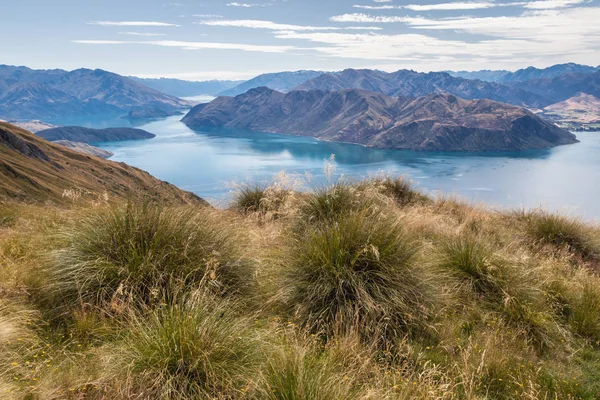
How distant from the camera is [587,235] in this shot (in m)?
9.20

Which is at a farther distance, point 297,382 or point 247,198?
point 247,198

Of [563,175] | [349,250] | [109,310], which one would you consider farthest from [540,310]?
[563,175]

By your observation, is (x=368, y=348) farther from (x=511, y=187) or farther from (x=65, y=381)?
(x=511, y=187)

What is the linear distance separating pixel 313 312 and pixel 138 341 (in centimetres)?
215

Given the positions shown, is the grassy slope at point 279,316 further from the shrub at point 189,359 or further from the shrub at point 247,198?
the shrub at point 247,198

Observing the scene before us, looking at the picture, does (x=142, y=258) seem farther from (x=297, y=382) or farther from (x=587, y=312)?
(x=587, y=312)

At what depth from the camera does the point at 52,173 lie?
6681cm

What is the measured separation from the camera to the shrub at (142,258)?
467 centimetres

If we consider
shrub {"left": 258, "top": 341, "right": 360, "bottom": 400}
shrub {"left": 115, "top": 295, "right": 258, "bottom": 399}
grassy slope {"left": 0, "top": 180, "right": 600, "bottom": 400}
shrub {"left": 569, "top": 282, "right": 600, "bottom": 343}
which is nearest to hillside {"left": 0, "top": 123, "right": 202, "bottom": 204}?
grassy slope {"left": 0, "top": 180, "right": 600, "bottom": 400}

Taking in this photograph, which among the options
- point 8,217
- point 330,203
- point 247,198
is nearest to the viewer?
point 330,203

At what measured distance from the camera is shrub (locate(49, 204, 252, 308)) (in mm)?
4672

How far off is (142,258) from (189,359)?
1.95 m

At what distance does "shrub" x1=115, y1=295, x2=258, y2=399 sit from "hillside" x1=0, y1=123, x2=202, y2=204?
115 ft

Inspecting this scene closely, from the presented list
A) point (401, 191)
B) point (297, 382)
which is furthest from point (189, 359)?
point (401, 191)
